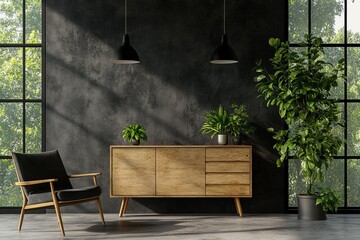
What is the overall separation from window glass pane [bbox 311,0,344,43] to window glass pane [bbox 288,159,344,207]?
5.94 feet

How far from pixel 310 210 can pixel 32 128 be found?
4.08m

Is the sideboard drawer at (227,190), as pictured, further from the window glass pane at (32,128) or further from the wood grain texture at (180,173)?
the window glass pane at (32,128)

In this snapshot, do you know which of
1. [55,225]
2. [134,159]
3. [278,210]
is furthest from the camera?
[278,210]

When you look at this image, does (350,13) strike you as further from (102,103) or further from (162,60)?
(102,103)

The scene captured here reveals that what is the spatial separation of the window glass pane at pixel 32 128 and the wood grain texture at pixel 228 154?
8.37 feet

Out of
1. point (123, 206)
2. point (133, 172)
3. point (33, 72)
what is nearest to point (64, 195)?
point (133, 172)

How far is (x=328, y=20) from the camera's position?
7.83 meters

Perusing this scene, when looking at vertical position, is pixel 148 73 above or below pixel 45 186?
above

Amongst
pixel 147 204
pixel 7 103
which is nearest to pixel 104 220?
pixel 147 204

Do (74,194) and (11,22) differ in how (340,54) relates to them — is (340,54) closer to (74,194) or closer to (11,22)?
(74,194)

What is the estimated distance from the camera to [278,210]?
770 cm

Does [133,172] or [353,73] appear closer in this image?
[133,172]

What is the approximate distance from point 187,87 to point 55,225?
2661mm

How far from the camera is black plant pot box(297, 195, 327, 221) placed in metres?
7.05
